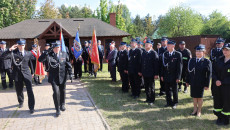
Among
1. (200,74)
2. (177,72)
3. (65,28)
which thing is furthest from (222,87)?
(65,28)

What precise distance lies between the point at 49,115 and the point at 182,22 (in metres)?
40.3

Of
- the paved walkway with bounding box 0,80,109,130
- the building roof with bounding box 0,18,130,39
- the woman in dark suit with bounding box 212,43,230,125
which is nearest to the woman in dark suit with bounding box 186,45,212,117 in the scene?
the woman in dark suit with bounding box 212,43,230,125

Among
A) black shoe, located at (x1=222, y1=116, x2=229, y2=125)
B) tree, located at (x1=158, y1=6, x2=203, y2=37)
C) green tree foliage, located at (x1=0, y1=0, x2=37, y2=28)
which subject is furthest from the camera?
tree, located at (x1=158, y1=6, x2=203, y2=37)

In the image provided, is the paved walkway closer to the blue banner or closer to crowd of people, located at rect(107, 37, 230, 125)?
crowd of people, located at rect(107, 37, 230, 125)

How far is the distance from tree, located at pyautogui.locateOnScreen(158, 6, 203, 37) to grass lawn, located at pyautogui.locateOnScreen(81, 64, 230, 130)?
35.5 meters

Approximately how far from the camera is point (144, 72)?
6.52 meters

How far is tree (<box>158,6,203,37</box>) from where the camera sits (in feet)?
131

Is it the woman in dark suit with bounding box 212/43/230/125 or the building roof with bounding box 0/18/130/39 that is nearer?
the woman in dark suit with bounding box 212/43/230/125

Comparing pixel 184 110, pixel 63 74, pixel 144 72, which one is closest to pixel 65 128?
pixel 63 74

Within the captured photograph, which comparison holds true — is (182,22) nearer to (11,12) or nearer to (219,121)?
(11,12)

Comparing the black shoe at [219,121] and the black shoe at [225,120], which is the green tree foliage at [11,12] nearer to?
the black shoe at [219,121]

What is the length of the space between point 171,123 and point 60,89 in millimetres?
3492

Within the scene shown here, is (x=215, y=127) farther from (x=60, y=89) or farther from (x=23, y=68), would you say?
(x=23, y=68)

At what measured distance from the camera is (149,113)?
570cm
